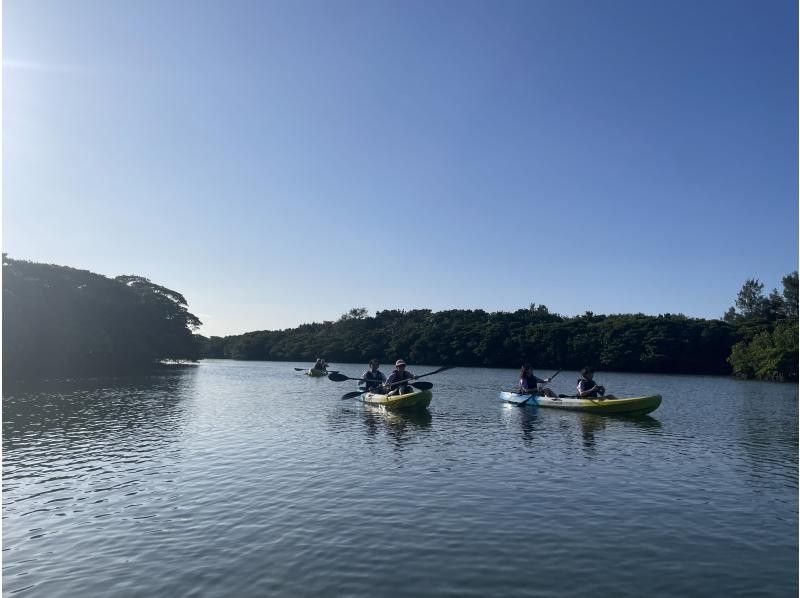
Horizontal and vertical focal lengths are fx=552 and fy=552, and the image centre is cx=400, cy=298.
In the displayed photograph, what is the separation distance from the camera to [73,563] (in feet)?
27.2

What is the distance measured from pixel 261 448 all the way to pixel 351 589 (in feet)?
34.5

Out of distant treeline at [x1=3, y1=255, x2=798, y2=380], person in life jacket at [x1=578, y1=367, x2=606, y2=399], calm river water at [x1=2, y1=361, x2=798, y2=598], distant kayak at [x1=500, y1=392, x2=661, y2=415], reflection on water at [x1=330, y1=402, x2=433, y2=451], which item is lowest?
calm river water at [x1=2, y1=361, x2=798, y2=598]

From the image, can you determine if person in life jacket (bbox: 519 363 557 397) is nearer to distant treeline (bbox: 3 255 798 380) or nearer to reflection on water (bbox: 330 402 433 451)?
reflection on water (bbox: 330 402 433 451)

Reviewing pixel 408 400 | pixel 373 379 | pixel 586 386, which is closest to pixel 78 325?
pixel 373 379

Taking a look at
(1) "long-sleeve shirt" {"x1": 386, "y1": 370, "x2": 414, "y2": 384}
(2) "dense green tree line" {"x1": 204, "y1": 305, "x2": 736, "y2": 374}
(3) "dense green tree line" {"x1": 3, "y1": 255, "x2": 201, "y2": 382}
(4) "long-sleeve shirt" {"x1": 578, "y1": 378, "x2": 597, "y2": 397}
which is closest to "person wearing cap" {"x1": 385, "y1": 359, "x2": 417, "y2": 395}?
(1) "long-sleeve shirt" {"x1": 386, "y1": 370, "x2": 414, "y2": 384}

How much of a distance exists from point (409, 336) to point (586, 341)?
36.5 m

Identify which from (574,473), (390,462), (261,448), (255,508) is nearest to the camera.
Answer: (255,508)

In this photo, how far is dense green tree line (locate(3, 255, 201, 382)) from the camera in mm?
52719

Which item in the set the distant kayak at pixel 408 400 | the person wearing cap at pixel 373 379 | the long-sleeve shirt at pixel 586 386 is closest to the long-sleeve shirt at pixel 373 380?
the person wearing cap at pixel 373 379

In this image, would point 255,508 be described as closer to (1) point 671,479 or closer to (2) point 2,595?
(2) point 2,595

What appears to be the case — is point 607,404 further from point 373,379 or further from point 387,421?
point 373,379

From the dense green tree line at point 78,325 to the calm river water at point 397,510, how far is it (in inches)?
1449

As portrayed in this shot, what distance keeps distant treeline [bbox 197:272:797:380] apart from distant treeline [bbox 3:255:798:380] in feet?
0.63

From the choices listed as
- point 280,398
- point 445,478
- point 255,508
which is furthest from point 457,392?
point 255,508
